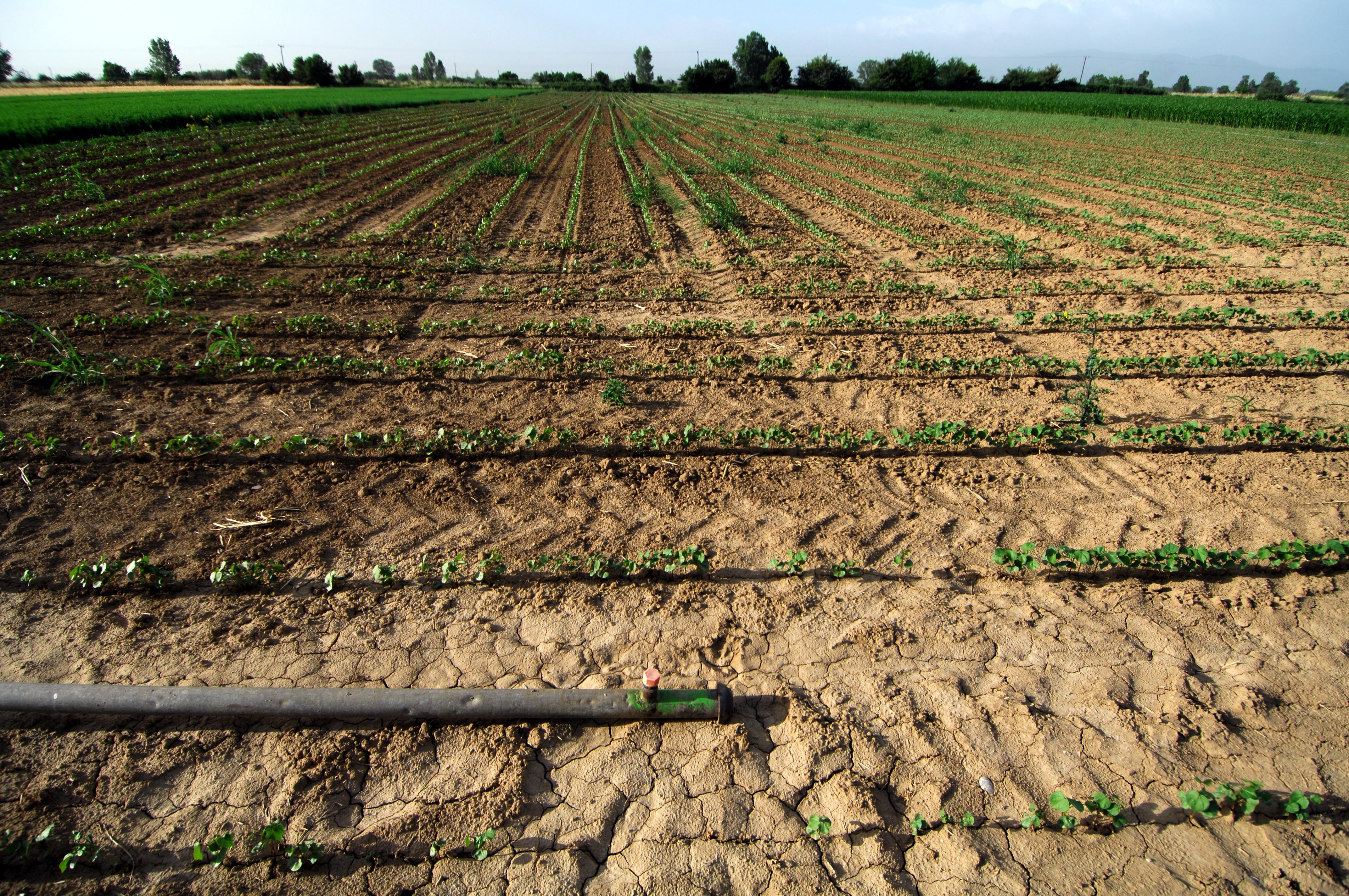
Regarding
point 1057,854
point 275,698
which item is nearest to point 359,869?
point 275,698

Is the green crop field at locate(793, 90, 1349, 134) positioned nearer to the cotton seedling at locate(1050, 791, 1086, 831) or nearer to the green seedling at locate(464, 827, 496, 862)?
the cotton seedling at locate(1050, 791, 1086, 831)

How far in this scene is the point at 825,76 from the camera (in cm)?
9175

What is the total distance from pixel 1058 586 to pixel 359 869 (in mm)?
4167

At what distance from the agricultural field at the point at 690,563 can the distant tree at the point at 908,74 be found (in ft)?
285

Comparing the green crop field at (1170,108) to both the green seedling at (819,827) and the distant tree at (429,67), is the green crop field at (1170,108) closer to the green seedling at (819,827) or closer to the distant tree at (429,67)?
the green seedling at (819,827)

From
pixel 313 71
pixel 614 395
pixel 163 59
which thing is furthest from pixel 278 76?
pixel 614 395

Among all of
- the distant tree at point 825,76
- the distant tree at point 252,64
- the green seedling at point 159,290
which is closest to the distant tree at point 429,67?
the distant tree at point 252,64

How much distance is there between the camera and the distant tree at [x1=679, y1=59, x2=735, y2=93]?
9175 centimetres

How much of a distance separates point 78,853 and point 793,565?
374 centimetres

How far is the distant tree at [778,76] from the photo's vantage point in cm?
9138

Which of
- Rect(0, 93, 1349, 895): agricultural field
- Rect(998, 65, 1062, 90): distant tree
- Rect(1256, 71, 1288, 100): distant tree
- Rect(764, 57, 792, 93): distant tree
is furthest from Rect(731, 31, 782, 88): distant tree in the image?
Rect(0, 93, 1349, 895): agricultural field

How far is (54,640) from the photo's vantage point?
12.3ft

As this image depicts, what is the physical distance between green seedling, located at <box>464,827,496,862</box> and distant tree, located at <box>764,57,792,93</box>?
4045 inches

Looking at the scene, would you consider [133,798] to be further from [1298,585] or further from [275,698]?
[1298,585]
